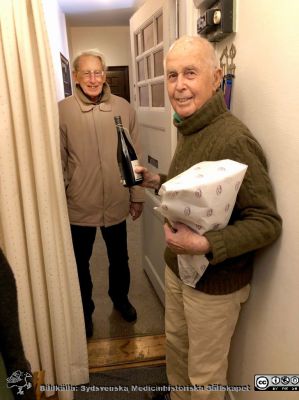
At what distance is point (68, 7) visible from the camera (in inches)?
152

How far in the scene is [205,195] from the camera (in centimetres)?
76

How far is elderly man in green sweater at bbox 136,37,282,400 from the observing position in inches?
33.1

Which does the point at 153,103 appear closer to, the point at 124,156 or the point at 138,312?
the point at 124,156

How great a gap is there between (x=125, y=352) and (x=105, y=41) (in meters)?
4.92

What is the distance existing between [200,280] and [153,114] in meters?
1.15

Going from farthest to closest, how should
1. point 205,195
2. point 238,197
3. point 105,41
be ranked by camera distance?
point 105,41, point 238,197, point 205,195

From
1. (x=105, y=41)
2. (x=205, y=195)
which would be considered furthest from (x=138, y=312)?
→ (x=105, y=41)

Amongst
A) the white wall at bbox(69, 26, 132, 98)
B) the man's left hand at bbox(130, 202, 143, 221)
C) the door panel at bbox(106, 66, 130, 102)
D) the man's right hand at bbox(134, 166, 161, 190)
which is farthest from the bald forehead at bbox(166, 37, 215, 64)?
Answer: the door panel at bbox(106, 66, 130, 102)

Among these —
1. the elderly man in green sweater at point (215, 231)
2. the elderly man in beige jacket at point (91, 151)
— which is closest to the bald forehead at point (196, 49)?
the elderly man in green sweater at point (215, 231)

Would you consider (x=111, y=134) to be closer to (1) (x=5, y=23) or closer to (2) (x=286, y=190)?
(1) (x=5, y=23)

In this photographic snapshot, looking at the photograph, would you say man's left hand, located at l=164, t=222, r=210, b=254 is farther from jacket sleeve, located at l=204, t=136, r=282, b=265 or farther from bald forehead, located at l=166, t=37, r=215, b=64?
bald forehead, located at l=166, t=37, r=215, b=64

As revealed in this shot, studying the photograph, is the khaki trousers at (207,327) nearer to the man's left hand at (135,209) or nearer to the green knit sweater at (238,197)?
the green knit sweater at (238,197)

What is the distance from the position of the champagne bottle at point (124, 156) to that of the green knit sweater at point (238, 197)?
41 cm

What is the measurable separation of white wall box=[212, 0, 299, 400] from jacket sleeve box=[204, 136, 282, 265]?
42 millimetres
